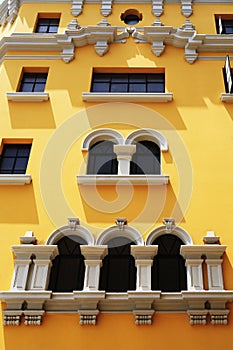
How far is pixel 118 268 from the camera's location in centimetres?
1198

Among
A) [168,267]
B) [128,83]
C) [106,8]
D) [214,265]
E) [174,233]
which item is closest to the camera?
[214,265]

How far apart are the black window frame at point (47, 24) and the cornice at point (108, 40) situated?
41.4 inches

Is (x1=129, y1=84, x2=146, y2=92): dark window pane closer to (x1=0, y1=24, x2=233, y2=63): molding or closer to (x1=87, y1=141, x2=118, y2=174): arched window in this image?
(x1=0, y1=24, x2=233, y2=63): molding

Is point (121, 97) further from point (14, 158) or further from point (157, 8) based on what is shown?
point (157, 8)

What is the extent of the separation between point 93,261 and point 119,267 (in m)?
0.69

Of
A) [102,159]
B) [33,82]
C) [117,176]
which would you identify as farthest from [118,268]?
[33,82]

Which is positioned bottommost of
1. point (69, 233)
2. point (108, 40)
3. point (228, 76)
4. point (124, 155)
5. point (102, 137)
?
point (69, 233)

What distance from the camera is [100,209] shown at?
13.0 metres

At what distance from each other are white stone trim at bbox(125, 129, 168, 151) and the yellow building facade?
1.3 inches

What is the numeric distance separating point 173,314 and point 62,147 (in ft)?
19.3

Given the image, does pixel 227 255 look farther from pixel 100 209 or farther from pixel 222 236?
pixel 100 209

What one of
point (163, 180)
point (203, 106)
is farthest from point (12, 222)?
point (203, 106)

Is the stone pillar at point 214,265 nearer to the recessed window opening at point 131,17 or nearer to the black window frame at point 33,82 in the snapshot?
the black window frame at point 33,82

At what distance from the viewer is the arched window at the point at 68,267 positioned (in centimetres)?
1170
